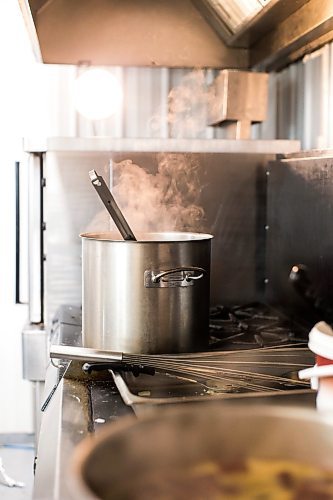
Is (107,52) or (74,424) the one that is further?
(107,52)

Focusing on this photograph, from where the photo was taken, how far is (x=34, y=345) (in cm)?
195

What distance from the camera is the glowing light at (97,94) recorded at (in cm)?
262

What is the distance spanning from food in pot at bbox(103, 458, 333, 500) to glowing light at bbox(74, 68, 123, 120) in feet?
7.04

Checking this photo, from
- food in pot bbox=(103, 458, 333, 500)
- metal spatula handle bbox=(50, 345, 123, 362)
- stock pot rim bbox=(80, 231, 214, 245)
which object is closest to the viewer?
food in pot bbox=(103, 458, 333, 500)

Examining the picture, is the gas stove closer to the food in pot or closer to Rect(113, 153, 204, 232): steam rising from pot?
the food in pot

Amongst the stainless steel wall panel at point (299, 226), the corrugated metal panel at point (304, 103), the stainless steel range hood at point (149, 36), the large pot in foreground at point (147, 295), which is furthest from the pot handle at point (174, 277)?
the stainless steel range hood at point (149, 36)

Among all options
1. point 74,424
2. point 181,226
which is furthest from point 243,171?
point 74,424

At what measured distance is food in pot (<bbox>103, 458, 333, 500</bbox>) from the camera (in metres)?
0.60

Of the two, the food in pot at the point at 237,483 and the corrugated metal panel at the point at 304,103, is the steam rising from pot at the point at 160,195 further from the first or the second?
the food in pot at the point at 237,483

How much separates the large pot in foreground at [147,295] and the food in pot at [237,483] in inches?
27.6

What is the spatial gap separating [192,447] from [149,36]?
84.6 inches

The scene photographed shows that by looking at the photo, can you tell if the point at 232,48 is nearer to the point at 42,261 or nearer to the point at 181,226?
the point at 181,226

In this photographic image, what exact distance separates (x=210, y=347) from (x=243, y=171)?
70cm

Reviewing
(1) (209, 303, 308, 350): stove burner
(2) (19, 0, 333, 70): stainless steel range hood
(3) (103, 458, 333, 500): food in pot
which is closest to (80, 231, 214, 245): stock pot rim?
(1) (209, 303, 308, 350): stove burner
